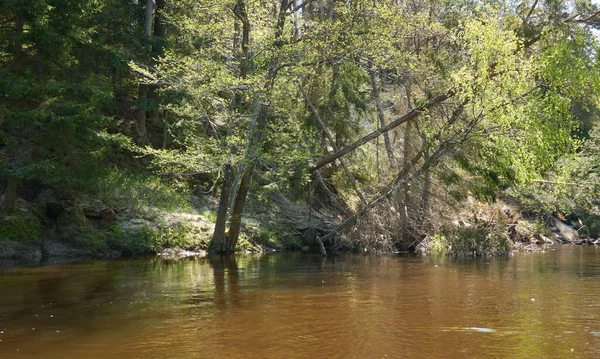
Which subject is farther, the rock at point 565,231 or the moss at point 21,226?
the rock at point 565,231

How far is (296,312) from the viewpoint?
8.45 meters

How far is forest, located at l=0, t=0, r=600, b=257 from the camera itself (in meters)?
15.6

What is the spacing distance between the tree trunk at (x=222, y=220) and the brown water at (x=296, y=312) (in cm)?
380

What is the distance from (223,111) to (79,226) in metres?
5.66

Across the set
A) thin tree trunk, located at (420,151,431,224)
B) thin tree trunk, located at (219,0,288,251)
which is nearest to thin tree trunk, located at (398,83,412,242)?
thin tree trunk, located at (420,151,431,224)

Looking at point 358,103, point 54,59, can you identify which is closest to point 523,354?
point 54,59

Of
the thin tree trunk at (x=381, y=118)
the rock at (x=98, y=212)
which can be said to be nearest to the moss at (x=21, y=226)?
the rock at (x=98, y=212)

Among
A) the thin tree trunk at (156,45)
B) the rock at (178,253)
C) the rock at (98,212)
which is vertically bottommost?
the rock at (178,253)

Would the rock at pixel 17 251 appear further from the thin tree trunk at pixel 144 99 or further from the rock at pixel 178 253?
the thin tree trunk at pixel 144 99

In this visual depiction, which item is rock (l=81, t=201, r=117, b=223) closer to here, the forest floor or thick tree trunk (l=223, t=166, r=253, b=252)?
the forest floor

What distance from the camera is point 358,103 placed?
2325cm

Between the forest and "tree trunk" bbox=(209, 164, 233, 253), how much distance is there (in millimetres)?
43

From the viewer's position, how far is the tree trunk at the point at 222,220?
58.7ft

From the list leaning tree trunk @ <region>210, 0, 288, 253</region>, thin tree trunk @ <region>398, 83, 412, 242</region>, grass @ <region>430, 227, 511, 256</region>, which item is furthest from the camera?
thin tree trunk @ <region>398, 83, 412, 242</region>
